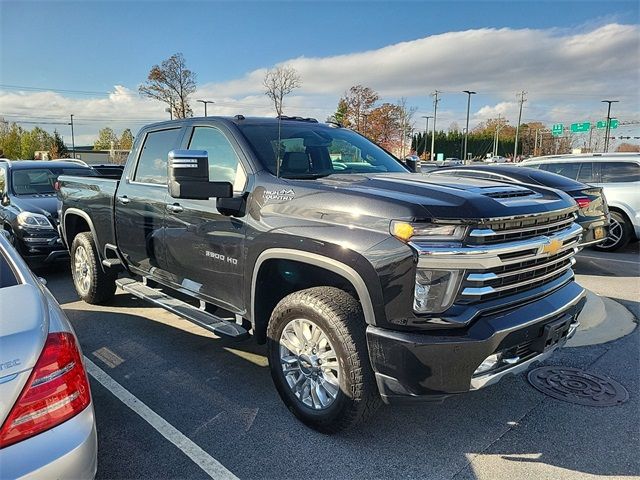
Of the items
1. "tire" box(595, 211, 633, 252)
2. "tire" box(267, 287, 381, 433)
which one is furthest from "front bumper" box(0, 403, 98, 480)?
"tire" box(595, 211, 633, 252)

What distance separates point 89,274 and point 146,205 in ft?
5.65

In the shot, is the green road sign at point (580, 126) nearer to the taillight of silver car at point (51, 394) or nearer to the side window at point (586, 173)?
the side window at point (586, 173)

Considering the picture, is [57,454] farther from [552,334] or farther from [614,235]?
[614,235]

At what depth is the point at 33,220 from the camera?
23.3ft

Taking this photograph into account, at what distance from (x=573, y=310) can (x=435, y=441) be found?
47.9 inches

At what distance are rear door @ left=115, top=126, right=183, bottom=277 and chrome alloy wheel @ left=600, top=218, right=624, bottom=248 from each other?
8.46 metres

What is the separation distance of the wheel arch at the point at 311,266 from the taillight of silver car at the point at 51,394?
1.34 m

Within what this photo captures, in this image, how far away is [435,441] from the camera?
9.70ft

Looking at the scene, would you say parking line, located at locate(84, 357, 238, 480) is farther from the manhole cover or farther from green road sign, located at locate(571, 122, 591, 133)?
green road sign, located at locate(571, 122, 591, 133)

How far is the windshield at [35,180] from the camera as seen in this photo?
791 centimetres

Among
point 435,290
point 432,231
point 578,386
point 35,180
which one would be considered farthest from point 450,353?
point 35,180

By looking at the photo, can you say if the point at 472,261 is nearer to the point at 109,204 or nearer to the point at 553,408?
the point at 553,408

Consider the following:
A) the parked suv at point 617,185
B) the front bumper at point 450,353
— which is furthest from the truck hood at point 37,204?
the parked suv at point 617,185

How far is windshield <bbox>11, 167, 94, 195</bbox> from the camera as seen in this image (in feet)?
26.0
